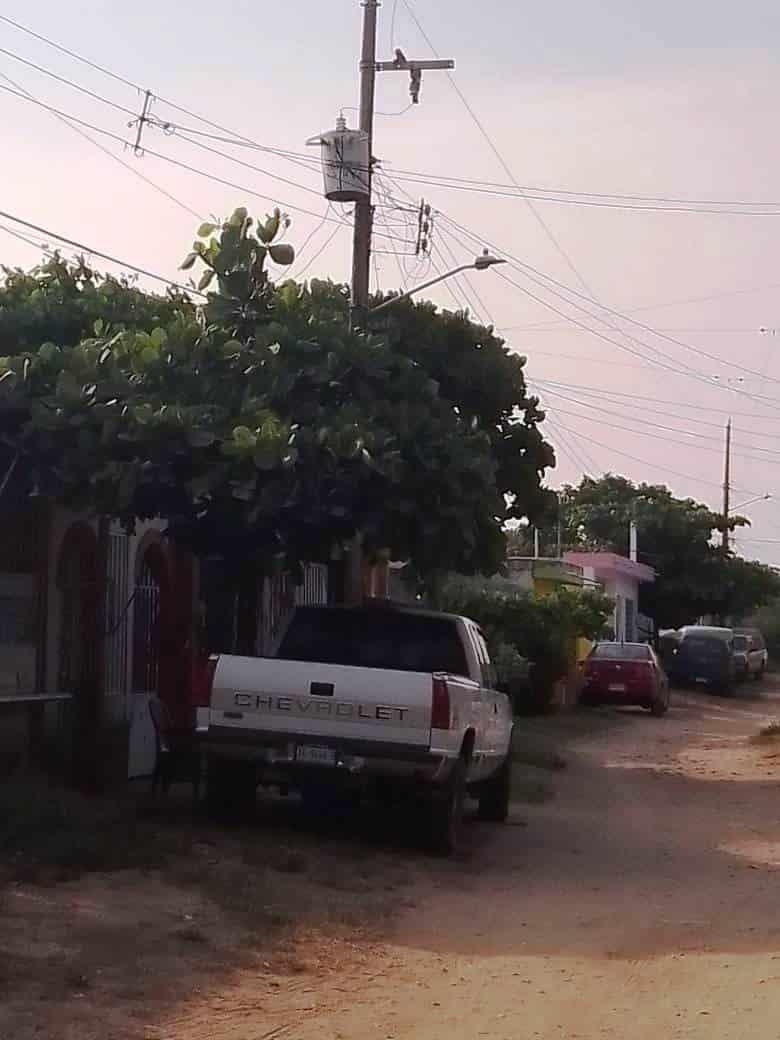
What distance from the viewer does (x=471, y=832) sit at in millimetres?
15086

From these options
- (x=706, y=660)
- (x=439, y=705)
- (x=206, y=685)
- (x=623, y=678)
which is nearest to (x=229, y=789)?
(x=206, y=685)

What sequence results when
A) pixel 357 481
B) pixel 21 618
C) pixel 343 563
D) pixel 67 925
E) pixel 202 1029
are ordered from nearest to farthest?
pixel 202 1029, pixel 67 925, pixel 357 481, pixel 21 618, pixel 343 563

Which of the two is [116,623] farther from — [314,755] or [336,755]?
[336,755]

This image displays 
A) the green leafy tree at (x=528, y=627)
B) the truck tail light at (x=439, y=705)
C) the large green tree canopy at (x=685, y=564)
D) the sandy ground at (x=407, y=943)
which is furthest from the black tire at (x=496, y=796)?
the large green tree canopy at (x=685, y=564)

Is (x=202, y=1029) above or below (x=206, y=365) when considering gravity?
below

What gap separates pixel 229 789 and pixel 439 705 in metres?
1.89

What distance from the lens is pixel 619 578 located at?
159 feet

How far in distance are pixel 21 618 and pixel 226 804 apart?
2930 millimetres

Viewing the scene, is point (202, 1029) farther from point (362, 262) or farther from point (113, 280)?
point (362, 262)

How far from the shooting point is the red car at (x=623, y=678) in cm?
3353

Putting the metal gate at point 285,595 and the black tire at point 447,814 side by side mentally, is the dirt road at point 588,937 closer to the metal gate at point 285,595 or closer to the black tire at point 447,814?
the black tire at point 447,814

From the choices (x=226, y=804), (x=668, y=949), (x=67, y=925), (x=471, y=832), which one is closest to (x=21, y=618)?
(x=226, y=804)

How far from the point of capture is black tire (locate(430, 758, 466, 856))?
1282cm

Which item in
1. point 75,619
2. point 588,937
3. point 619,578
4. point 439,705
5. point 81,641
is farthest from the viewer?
point 619,578
